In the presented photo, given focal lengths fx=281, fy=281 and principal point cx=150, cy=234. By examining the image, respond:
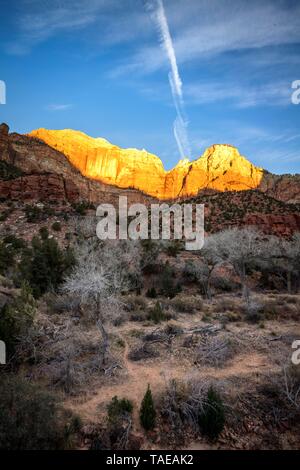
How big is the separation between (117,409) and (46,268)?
13.2m

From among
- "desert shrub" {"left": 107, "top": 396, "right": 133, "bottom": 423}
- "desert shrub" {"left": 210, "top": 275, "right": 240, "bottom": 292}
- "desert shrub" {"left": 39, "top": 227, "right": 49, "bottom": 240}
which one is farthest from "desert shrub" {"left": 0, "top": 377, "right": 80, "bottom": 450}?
"desert shrub" {"left": 39, "top": 227, "right": 49, "bottom": 240}

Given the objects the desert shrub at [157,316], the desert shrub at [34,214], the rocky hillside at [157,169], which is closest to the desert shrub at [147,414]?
the desert shrub at [157,316]

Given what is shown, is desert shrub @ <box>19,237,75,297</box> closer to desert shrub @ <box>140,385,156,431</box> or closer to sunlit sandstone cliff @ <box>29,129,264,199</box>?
desert shrub @ <box>140,385,156,431</box>

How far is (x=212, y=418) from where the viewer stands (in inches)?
266

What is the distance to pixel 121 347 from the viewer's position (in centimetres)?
1089

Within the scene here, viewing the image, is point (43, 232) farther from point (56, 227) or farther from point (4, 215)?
point (4, 215)

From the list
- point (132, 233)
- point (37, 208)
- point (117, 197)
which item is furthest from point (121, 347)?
point (117, 197)

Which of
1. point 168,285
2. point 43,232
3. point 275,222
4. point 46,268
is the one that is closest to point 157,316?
point 168,285

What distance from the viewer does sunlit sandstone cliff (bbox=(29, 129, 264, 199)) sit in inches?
3415

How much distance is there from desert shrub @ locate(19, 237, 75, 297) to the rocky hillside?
71.3 metres

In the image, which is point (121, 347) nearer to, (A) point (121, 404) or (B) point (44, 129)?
(A) point (121, 404)

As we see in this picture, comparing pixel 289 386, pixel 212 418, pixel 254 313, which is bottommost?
pixel 212 418

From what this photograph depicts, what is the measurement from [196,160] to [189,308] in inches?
3586
